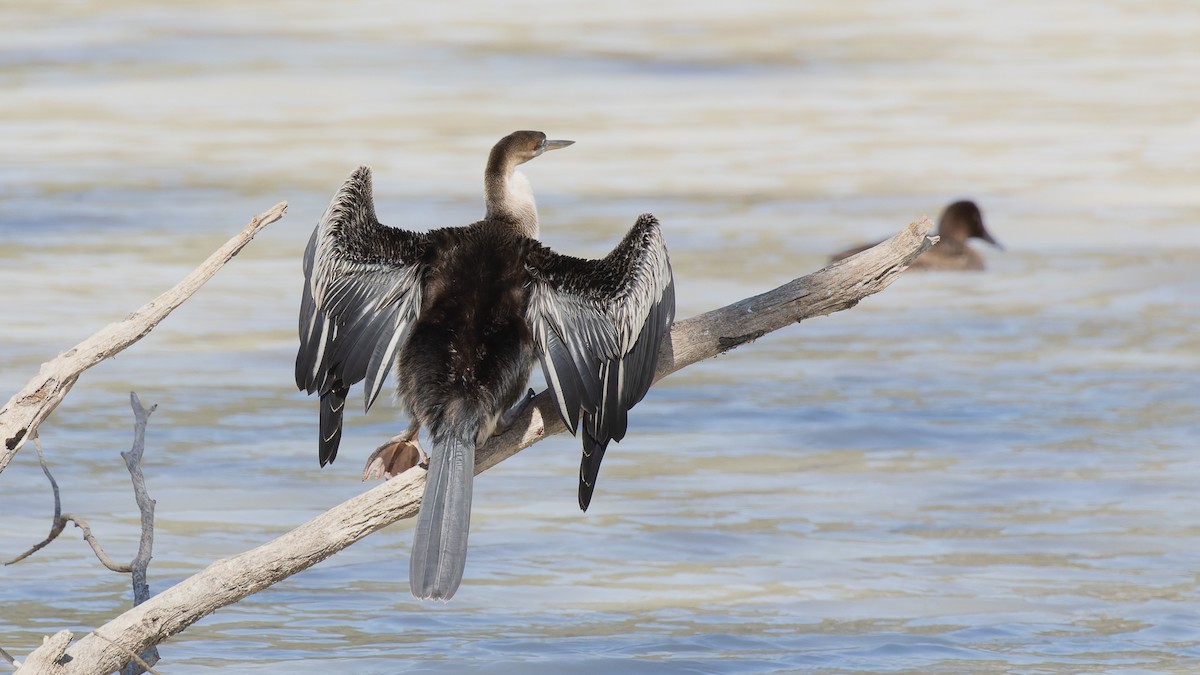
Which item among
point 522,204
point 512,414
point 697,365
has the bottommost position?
point 697,365

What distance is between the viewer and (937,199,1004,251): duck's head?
1162cm

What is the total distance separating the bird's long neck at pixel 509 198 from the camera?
5172 millimetres

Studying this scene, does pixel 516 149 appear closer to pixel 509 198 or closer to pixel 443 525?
pixel 509 198

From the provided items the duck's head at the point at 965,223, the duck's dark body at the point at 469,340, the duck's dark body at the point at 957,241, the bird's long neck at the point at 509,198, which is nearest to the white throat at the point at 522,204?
the bird's long neck at the point at 509,198

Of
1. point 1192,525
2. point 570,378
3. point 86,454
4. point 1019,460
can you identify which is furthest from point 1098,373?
point 570,378

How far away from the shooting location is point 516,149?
5.41 metres

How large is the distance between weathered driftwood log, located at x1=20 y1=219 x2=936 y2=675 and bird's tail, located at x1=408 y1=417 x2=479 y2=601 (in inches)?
3.1

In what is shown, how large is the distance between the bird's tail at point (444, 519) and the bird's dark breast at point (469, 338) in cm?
11

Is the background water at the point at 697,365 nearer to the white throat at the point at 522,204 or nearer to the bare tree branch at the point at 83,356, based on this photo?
the white throat at the point at 522,204

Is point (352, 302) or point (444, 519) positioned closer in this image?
point (444, 519)

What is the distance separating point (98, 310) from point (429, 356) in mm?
5571

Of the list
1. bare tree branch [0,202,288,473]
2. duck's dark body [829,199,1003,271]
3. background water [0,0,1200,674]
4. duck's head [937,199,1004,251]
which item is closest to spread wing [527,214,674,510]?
bare tree branch [0,202,288,473]

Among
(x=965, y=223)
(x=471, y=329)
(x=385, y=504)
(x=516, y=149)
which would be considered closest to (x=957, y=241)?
(x=965, y=223)

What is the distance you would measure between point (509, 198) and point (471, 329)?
89 cm
